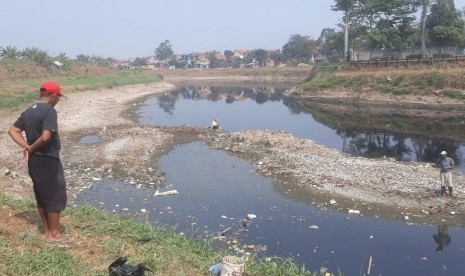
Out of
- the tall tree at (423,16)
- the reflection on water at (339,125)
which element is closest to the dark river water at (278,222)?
the reflection on water at (339,125)

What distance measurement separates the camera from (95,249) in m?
6.20

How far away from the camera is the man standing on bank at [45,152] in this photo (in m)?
5.90

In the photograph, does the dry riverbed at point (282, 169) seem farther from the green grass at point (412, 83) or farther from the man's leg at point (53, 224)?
the green grass at point (412, 83)

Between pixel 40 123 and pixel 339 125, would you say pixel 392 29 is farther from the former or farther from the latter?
pixel 40 123

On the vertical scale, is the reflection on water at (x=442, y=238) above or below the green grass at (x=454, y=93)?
below

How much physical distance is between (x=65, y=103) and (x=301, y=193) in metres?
32.6

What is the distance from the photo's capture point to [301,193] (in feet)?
50.5

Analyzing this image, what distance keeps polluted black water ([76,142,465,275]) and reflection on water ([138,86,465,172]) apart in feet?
30.0

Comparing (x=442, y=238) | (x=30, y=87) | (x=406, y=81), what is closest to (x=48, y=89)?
(x=442, y=238)

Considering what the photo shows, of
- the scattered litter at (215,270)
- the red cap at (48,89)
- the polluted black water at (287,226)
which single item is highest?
the red cap at (48,89)

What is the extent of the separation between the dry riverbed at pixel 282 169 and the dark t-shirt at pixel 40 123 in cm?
734

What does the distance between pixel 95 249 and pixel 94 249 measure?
0.05 feet

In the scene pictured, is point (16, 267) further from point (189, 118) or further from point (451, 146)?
point (189, 118)

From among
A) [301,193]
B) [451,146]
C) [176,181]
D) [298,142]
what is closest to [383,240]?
[301,193]
